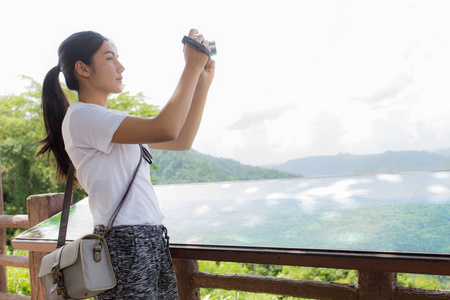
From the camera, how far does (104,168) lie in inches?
38.9

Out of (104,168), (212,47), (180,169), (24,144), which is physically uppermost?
(24,144)

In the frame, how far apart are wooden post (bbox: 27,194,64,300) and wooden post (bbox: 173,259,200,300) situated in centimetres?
81

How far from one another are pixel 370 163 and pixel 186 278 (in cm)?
3738

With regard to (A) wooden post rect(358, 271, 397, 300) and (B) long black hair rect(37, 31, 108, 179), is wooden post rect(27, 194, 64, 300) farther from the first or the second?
(A) wooden post rect(358, 271, 397, 300)

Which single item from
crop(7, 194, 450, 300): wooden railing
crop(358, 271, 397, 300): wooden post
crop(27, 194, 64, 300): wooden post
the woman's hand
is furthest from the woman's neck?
crop(27, 194, 64, 300): wooden post

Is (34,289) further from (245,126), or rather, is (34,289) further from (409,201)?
(245,126)

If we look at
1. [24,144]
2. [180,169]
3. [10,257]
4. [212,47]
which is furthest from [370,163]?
[212,47]

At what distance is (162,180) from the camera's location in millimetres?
21688

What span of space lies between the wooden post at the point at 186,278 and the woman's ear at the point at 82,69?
783mm

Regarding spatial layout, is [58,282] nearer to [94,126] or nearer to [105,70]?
[94,126]

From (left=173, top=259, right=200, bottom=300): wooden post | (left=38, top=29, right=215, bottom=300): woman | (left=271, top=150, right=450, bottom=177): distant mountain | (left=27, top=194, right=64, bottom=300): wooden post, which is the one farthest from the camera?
(left=271, top=150, right=450, bottom=177): distant mountain

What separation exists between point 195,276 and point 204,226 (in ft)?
0.68

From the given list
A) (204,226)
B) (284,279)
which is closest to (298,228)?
(284,279)

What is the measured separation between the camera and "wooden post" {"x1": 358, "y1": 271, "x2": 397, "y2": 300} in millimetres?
1147
